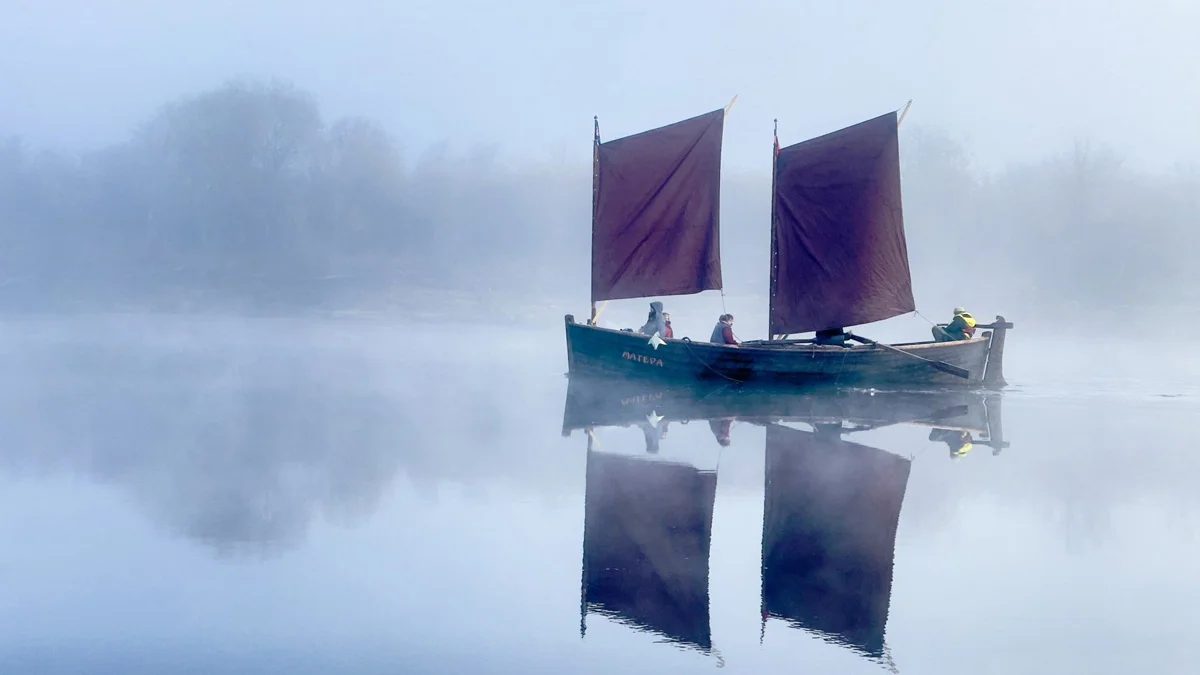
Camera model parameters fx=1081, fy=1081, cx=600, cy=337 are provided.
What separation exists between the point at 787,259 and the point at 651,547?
669 inches

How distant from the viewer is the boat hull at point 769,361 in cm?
2292

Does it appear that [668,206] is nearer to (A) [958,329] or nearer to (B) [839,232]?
(B) [839,232]

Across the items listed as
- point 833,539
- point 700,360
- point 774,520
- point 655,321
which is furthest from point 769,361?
point 833,539

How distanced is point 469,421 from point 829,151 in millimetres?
11086

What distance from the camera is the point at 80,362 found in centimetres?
3052

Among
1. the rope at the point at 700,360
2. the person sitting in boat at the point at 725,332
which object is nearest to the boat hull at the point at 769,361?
the rope at the point at 700,360

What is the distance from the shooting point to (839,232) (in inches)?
948

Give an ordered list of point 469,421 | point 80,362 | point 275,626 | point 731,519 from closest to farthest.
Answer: point 275,626 < point 731,519 < point 469,421 < point 80,362

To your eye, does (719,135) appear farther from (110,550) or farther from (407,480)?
(110,550)

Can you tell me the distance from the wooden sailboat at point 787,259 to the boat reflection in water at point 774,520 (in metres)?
4.62

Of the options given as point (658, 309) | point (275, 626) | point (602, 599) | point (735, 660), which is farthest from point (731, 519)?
point (658, 309)

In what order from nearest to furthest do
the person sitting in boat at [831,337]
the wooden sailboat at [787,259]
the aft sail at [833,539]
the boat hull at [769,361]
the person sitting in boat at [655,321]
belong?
the aft sail at [833,539]
the boat hull at [769,361]
the wooden sailboat at [787,259]
the person sitting in boat at [655,321]
the person sitting in boat at [831,337]

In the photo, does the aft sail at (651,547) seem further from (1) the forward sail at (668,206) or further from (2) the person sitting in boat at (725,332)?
(1) the forward sail at (668,206)

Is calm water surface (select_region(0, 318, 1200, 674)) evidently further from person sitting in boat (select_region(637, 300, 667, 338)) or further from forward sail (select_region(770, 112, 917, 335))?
forward sail (select_region(770, 112, 917, 335))
